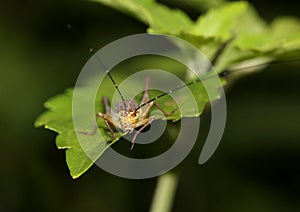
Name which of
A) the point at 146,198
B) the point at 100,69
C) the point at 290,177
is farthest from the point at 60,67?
the point at 290,177

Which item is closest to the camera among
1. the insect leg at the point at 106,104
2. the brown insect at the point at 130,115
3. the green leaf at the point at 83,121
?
the green leaf at the point at 83,121

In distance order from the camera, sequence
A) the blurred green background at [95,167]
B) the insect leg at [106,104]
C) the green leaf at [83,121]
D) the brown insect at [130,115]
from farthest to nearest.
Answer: the blurred green background at [95,167], the insect leg at [106,104], the brown insect at [130,115], the green leaf at [83,121]

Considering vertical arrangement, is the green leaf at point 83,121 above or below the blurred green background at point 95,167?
below

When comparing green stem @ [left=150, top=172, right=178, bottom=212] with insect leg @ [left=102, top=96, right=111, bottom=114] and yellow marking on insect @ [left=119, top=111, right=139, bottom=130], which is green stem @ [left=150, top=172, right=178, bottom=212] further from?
insect leg @ [left=102, top=96, right=111, bottom=114]

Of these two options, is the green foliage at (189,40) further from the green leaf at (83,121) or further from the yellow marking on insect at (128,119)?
the yellow marking on insect at (128,119)

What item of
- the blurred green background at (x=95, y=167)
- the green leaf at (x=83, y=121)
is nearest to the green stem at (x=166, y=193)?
the green leaf at (x=83, y=121)

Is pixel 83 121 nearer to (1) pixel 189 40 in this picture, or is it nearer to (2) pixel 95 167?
(1) pixel 189 40

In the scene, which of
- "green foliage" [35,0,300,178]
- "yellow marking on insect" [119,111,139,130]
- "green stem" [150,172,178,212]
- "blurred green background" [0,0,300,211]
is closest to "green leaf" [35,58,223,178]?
"green foliage" [35,0,300,178]

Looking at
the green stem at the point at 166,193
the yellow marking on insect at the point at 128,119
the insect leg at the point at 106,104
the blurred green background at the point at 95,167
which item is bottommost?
the green stem at the point at 166,193

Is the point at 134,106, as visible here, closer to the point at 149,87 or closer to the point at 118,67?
the point at 149,87
